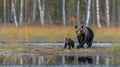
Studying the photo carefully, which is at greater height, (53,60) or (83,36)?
(83,36)

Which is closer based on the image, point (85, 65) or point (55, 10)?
point (85, 65)

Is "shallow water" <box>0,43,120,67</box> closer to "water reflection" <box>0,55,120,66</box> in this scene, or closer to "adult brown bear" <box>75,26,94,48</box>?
"water reflection" <box>0,55,120,66</box>

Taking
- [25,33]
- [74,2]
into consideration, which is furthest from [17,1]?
[25,33]

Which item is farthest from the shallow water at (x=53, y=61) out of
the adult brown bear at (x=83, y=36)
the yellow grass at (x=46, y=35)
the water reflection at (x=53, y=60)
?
the yellow grass at (x=46, y=35)

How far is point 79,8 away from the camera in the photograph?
58469 mm

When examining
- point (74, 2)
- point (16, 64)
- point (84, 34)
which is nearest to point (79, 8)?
point (74, 2)

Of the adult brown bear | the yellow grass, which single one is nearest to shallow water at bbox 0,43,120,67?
the adult brown bear

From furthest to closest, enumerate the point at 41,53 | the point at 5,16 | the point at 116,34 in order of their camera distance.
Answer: the point at 5,16 < the point at 116,34 < the point at 41,53

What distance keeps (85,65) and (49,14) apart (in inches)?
1837

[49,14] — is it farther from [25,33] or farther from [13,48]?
[13,48]

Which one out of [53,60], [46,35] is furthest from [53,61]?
[46,35]

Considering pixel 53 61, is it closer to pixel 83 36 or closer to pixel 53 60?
pixel 53 60

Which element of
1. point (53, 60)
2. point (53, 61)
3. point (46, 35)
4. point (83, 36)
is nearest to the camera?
point (53, 61)

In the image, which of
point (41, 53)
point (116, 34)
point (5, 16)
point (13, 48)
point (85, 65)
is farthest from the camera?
point (5, 16)
